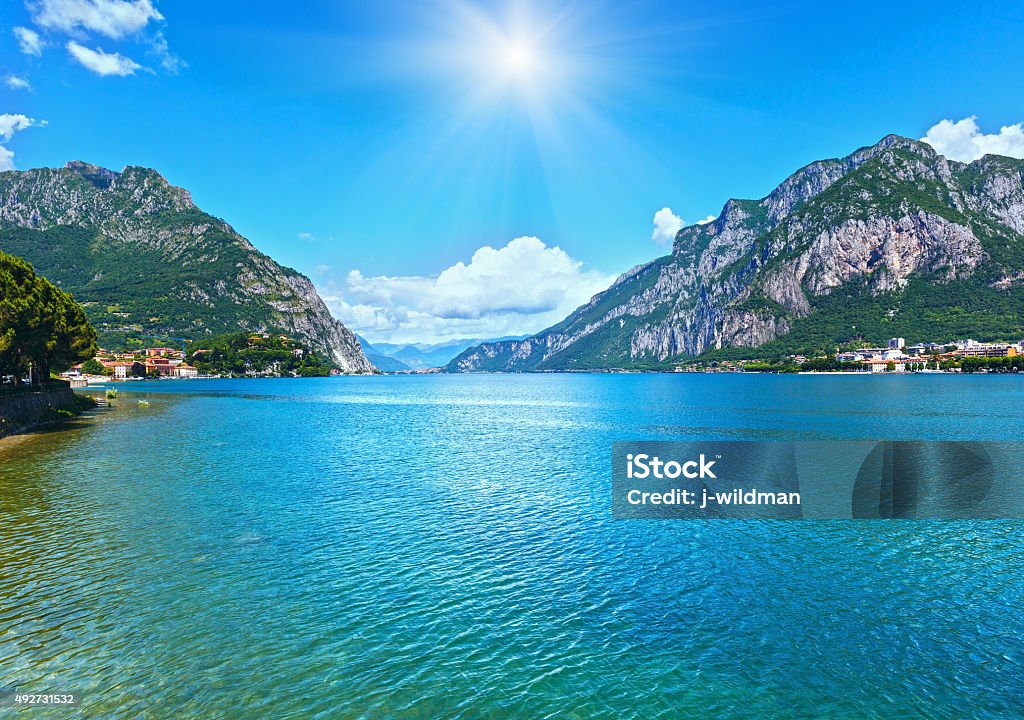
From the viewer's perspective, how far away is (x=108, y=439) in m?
62.3

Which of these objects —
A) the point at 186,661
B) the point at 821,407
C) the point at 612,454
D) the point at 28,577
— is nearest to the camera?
the point at 186,661

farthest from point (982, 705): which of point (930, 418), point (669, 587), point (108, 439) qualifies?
point (930, 418)

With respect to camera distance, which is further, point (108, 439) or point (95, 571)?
point (108, 439)

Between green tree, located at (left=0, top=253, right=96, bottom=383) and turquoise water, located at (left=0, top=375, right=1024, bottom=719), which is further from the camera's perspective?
green tree, located at (left=0, top=253, right=96, bottom=383)

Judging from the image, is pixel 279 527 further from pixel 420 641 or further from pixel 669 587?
pixel 669 587

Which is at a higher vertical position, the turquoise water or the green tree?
A: the green tree

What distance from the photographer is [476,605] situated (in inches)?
776

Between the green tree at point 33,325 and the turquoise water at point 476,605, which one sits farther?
the green tree at point 33,325

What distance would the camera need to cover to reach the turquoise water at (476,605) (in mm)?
14344

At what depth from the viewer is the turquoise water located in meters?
14.3

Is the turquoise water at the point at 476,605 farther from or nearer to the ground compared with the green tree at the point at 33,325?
nearer to the ground

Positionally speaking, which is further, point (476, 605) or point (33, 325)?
point (33, 325)

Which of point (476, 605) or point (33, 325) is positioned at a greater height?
point (33, 325)

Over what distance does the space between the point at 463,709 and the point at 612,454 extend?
1740 inches
